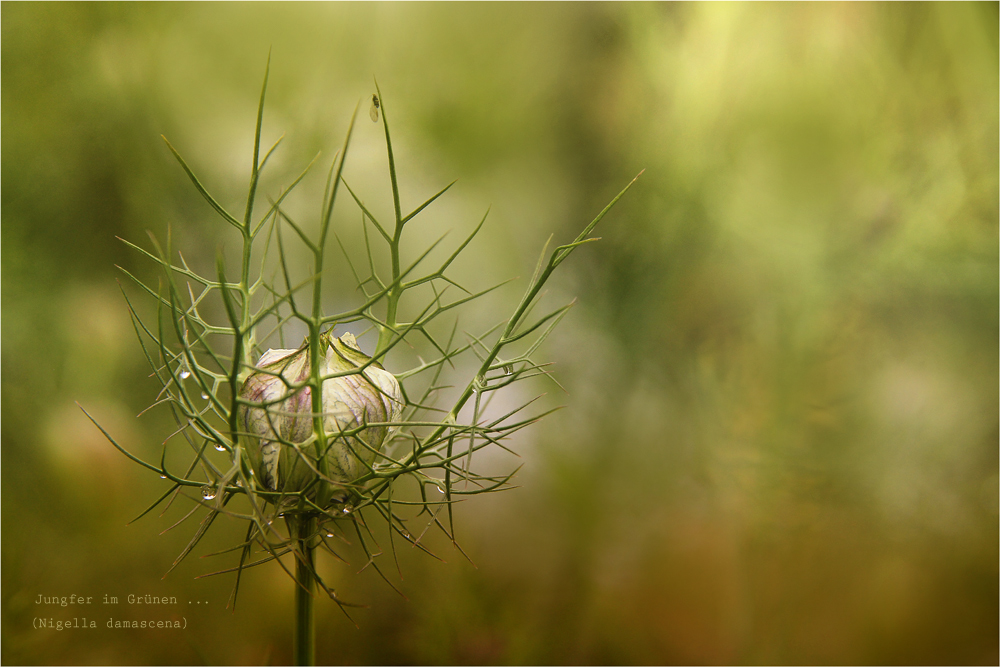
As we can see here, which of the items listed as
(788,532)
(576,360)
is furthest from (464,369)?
(788,532)

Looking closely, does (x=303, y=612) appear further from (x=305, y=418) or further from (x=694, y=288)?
(x=694, y=288)

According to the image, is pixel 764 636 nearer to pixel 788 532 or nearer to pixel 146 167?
pixel 788 532

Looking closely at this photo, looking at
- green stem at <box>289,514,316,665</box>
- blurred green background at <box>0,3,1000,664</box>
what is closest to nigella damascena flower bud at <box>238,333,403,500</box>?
green stem at <box>289,514,316,665</box>

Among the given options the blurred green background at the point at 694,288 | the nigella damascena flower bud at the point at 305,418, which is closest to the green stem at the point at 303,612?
the nigella damascena flower bud at the point at 305,418

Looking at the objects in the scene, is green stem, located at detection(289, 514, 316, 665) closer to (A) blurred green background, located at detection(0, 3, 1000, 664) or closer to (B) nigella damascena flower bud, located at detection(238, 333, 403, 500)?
(B) nigella damascena flower bud, located at detection(238, 333, 403, 500)

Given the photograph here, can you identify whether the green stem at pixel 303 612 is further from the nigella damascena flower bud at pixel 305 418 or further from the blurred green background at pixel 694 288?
the blurred green background at pixel 694 288

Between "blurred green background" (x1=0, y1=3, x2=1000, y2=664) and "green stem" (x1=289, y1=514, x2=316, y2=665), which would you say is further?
"blurred green background" (x1=0, y1=3, x2=1000, y2=664)
